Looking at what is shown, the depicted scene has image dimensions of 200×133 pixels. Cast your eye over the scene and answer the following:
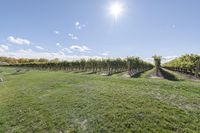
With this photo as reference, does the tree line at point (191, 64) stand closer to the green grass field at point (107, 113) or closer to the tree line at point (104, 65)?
the tree line at point (104, 65)

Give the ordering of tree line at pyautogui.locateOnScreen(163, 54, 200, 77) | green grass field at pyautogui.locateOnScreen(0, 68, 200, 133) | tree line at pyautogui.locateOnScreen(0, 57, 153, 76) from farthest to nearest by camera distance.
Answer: tree line at pyautogui.locateOnScreen(0, 57, 153, 76) → tree line at pyautogui.locateOnScreen(163, 54, 200, 77) → green grass field at pyautogui.locateOnScreen(0, 68, 200, 133)

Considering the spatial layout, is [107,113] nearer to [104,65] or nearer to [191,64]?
[191,64]

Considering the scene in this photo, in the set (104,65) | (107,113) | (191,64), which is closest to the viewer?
(107,113)

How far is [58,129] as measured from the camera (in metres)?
9.27

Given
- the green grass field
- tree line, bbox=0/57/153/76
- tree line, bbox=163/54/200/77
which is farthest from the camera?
tree line, bbox=0/57/153/76

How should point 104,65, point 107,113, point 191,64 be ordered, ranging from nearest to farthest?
1. point 107,113
2. point 191,64
3. point 104,65

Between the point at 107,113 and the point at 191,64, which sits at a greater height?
the point at 191,64

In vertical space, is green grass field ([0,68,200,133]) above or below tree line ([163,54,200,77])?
below

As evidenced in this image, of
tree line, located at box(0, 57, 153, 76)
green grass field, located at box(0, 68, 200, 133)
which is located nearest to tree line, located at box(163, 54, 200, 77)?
tree line, located at box(0, 57, 153, 76)

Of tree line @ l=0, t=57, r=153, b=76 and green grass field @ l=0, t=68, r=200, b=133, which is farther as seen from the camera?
tree line @ l=0, t=57, r=153, b=76

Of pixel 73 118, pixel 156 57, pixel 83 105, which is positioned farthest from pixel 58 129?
pixel 156 57

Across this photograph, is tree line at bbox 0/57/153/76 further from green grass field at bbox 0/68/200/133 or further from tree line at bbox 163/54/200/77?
green grass field at bbox 0/68/200/133

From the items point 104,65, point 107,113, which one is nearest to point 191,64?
point 104,65

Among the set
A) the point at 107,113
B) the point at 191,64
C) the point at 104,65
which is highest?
the point at 191,64
